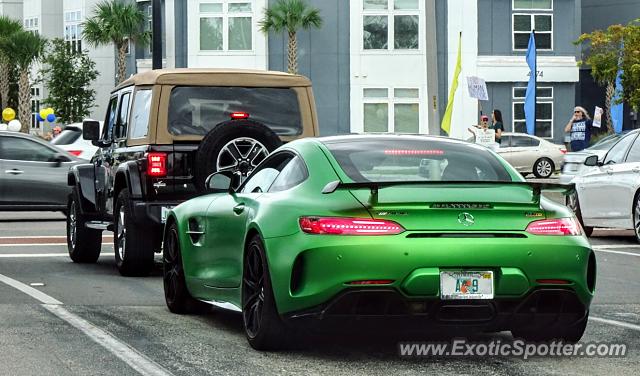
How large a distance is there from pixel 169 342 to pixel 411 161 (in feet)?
6.31

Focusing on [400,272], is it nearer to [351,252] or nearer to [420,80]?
[351,252]

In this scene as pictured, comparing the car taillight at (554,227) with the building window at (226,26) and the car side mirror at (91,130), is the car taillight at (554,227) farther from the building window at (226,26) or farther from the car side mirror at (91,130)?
the building window at (226,26)

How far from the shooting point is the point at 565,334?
898 centimetres

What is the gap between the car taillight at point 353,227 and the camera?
823cm

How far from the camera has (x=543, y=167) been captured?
45344mm

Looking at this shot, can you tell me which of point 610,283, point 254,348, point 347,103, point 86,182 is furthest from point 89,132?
point 347,103

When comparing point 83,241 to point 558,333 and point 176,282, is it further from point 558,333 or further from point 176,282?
point 558,333

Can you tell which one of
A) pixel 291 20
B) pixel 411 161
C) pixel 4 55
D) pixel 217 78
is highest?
pixel 291 20

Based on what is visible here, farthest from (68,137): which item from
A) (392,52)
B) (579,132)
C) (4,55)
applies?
(4,55)

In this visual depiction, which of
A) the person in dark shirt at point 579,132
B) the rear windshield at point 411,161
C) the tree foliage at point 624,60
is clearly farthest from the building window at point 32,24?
the rear windshield at point 411,161

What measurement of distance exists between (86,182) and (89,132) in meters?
0.56

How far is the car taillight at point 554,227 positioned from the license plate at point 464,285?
17.0 inches

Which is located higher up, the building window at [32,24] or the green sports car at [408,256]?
the building window at [32,24]

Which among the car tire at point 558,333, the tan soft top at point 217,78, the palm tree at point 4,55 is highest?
the palm tree at point 4,55
